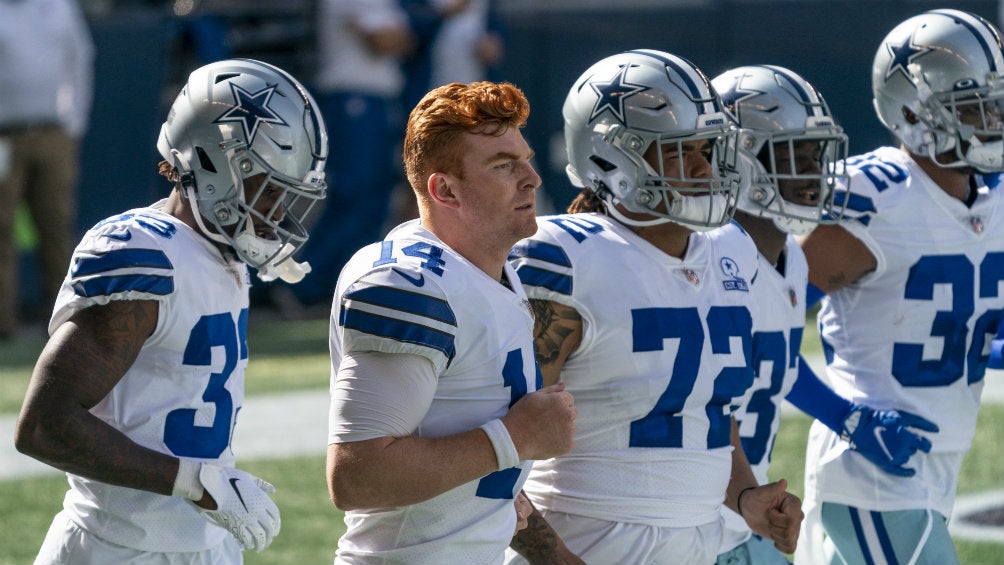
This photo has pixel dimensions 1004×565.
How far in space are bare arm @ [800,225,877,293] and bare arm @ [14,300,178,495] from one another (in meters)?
2.16

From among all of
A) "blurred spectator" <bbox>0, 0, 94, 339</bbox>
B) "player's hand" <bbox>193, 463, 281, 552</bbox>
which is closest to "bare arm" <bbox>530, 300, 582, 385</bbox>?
"player's hand" <bbox>193, 463, 281, 552</bbox>

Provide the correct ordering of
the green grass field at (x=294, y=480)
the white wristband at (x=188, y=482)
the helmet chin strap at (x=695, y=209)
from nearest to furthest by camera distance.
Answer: the white wristband at (x=188, y=482), the helmet chin strap at (x=695, y=209), the green grass field at (x=294, y=480)

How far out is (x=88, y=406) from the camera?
3324 millimetres

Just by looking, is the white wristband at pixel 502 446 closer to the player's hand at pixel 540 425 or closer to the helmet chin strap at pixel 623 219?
the player's hand at pixel 540 425

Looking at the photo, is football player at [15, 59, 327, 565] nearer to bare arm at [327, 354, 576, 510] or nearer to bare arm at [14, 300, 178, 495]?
bare arm at [14, 300, 178, 495]

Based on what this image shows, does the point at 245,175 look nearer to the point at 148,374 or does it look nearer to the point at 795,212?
the point at 148,374

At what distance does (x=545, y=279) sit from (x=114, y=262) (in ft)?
3.22

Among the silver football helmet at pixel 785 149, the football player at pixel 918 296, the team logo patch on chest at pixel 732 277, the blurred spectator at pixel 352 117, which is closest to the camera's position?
the team logo patch on chest at pixel 732 277

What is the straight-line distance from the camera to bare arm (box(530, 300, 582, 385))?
3609mm

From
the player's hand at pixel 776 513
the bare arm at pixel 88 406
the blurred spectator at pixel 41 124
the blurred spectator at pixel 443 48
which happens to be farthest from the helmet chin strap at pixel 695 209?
the blurred spectator at pixel 443 48

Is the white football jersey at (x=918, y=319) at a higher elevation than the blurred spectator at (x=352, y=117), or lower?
higher

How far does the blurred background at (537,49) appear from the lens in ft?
37.0

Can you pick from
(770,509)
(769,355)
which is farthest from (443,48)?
(770,509)

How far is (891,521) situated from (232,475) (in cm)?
208
